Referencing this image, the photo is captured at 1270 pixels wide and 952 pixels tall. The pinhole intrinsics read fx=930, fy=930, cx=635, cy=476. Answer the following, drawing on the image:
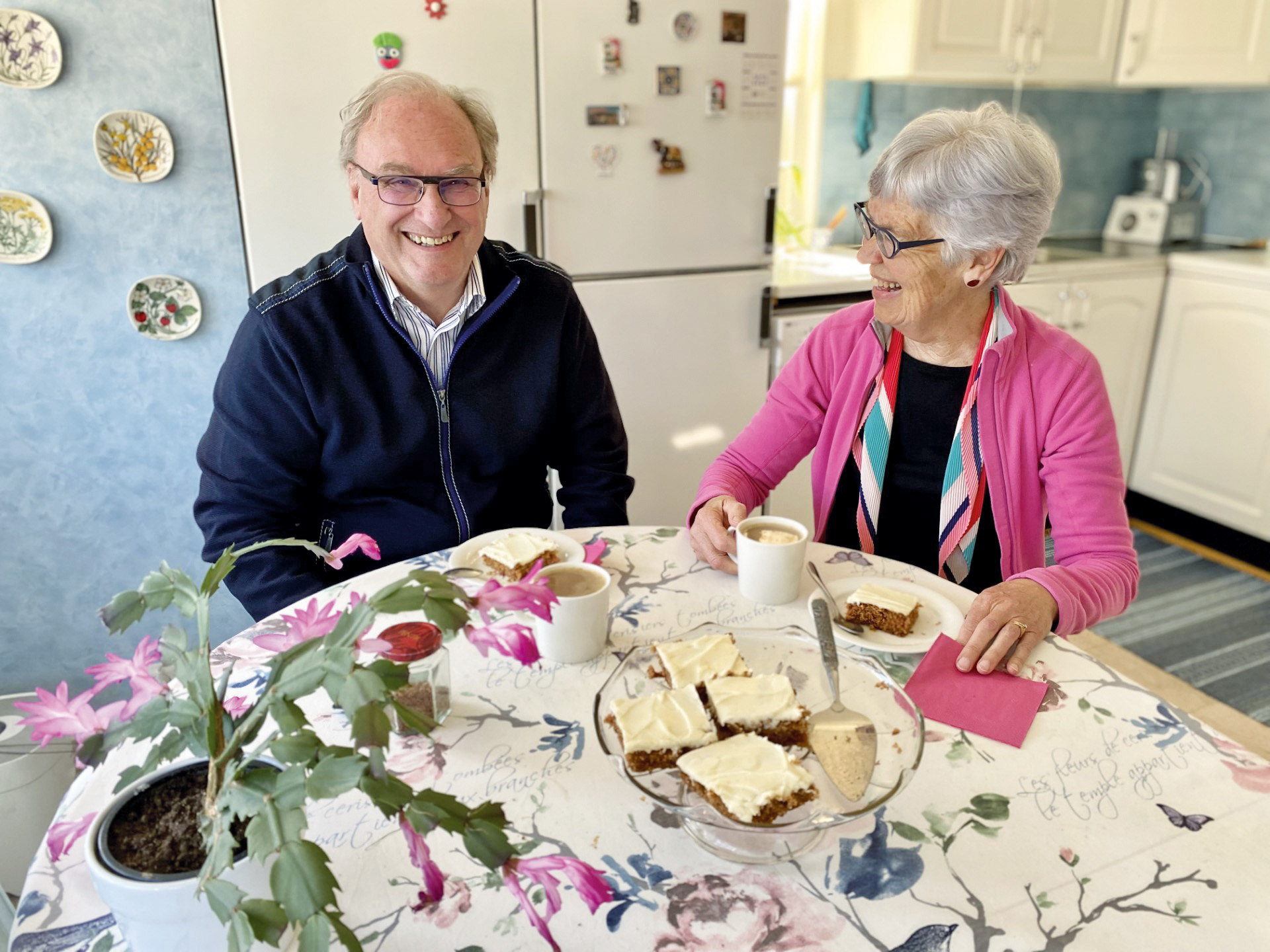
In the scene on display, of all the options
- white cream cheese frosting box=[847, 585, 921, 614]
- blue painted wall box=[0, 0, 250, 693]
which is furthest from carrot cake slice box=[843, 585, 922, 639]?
blue painted wall box=[0, 0, 250, 693]

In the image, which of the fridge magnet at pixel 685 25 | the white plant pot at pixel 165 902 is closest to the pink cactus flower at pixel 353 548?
the white plant pot at pixel 165 902

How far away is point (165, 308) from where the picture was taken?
6.77 ft

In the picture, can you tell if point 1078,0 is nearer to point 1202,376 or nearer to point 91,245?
point 1202,376

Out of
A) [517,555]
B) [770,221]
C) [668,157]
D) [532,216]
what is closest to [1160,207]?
[770,221]

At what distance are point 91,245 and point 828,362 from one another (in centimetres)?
158

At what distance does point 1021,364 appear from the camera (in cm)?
133

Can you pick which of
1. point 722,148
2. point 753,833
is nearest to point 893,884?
point 753,833

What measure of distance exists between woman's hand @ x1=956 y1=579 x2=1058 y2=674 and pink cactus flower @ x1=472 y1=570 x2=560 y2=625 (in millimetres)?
610

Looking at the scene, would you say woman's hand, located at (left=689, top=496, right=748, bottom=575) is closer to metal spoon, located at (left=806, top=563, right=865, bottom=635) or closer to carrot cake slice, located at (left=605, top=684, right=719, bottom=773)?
metal spoon, located at (left=806, top=563, right=865, bottom=635)

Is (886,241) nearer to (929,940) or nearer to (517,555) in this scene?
(517,555)

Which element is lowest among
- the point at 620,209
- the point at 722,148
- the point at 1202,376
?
the point at 1202,376

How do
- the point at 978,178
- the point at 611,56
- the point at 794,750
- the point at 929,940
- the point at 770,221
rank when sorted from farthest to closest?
1. the point at 770,221
2. the point at 611,56
3. the point at 978,178
4. the point at 794,750
5. the point at 929,940

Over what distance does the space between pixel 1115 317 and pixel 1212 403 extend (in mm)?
412

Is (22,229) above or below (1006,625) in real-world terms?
above
